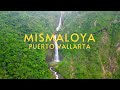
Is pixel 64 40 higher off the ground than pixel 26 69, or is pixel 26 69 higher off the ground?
pixel 64 40

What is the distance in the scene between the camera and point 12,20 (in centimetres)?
791

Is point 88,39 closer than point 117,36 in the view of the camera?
Yes
